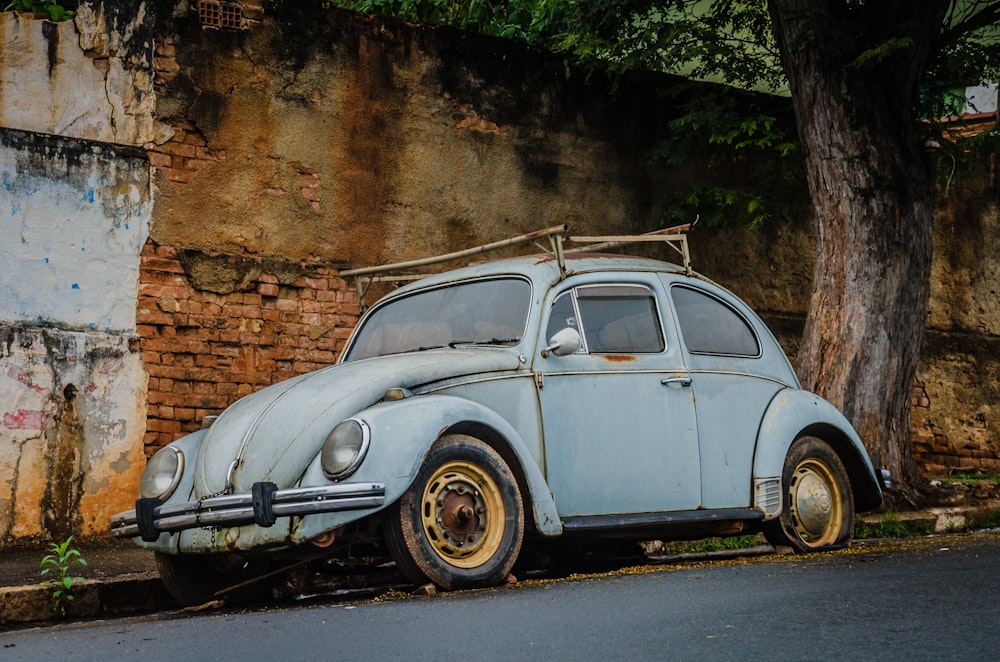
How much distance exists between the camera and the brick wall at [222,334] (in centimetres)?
830

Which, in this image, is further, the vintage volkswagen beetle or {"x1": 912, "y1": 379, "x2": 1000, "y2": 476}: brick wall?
{"x1": 912, "y1": 379, "x2": 1000, "y2": 476}: brick wall

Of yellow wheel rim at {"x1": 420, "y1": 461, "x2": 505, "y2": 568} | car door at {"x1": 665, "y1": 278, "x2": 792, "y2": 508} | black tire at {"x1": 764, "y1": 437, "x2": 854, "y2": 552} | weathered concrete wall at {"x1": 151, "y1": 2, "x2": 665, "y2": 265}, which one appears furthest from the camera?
weathered concrete wall at {"x1": 151, "y1": 2, "x2": 665, "y2": 265}

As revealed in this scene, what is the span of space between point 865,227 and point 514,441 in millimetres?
4436

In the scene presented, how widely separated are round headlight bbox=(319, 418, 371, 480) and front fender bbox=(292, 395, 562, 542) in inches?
1.2

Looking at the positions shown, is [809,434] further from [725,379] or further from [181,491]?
[181,491]

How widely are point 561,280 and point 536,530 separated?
1378 mm

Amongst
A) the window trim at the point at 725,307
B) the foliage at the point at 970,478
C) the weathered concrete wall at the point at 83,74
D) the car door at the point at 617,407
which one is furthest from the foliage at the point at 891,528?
the weathered concrete wall at the point at 83,74

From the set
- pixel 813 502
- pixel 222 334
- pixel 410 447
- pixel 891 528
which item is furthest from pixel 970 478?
pixel 410 447

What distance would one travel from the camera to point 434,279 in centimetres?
678

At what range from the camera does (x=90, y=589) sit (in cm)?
596

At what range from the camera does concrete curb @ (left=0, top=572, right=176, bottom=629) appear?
5.67 metres

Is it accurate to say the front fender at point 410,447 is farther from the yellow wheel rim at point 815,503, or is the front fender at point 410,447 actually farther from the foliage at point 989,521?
the foliage at point 989,521

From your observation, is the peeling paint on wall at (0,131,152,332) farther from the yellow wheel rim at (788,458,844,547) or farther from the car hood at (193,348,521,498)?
the yellow wheel rim at (788,458,844,547)

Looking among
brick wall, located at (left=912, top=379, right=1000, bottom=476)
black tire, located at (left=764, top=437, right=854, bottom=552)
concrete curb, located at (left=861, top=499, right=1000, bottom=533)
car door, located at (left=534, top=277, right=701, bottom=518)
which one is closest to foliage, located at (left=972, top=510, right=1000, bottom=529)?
concrete curb, located at (left=861, top=499, right=1000, bottom=533)
